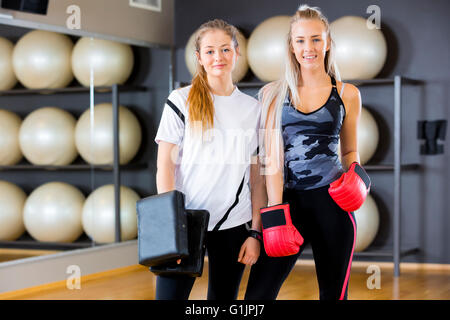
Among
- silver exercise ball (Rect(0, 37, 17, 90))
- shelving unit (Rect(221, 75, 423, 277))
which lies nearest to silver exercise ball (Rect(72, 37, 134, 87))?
silver exercise ball (Rect(0, 37, 17, 90))

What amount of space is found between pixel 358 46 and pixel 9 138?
2650 millimetres

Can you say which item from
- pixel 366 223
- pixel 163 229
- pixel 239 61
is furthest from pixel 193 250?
pixel 239 61

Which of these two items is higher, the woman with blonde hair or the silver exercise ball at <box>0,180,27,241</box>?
the woman with blonde hair

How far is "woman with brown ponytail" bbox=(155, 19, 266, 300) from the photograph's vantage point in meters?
2.08

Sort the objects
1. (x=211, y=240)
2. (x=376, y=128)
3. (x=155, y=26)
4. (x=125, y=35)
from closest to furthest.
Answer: (x=211, y=240) < (x=376, y=128) < (x=125, y=35) < (x=155, y=26)

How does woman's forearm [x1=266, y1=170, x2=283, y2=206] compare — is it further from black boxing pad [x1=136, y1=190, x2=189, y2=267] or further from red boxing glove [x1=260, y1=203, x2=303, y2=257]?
black boxing pad [x1=136, y1=190, x2=189, y2=267]

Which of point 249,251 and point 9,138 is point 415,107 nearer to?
point 9,138

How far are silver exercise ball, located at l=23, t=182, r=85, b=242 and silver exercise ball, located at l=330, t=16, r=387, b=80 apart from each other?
7.55 ft

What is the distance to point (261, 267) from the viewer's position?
7.39 feet

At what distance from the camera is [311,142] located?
2.28 metres

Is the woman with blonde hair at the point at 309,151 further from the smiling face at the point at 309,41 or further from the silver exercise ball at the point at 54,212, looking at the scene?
the silver exercise ball at the point at 54,212

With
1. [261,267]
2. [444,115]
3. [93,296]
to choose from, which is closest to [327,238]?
[261,267]

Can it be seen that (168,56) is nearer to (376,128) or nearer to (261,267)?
(376,128)

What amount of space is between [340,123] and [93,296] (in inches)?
104
